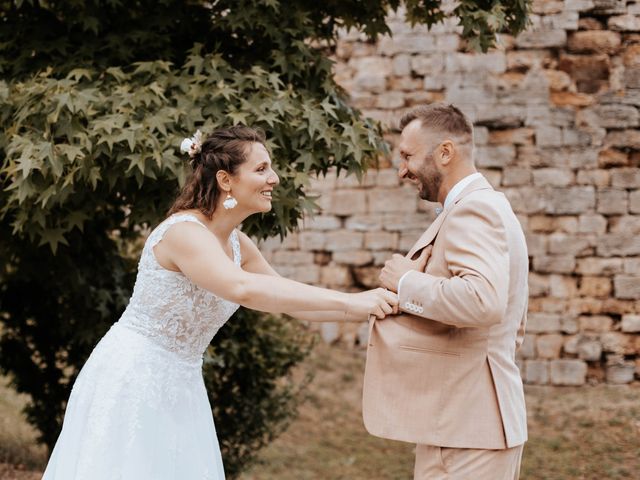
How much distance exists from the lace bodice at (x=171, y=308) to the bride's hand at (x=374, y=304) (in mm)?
577

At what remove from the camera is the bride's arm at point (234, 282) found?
316 centimetres

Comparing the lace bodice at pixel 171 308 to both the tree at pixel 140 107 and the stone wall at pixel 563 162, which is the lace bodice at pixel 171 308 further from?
the stone wall at pixel 563 162

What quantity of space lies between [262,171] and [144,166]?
1051 mm

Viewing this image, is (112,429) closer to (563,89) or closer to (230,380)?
(230,380)

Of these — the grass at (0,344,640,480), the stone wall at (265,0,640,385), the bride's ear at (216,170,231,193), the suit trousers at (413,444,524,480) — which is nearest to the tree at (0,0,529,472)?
the bride's ear at (216,170,231,193)

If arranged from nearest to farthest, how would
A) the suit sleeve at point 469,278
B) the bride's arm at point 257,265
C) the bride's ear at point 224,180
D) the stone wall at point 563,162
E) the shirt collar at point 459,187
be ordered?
the suit sleeve at point 469,278, the shirt collar at point 459,187, the bride's ear at point 224,180, the bride's arm at point 257,265, the stone wall at point 563,162

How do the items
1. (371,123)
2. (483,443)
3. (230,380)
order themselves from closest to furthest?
(483,443) < (371,123) < (230,380)

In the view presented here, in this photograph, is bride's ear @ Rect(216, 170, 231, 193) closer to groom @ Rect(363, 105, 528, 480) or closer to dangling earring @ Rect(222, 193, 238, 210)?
dangling earring @ Rect(222, 193, 238, 210)

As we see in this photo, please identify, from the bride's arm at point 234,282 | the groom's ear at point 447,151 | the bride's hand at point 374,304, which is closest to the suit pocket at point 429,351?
the bride's hand at point 374,304

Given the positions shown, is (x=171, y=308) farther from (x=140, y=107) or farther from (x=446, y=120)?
(x=140, y=107)

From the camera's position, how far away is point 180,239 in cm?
325

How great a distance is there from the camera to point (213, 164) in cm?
342

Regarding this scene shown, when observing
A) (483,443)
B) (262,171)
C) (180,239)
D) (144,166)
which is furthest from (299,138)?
(483,443)

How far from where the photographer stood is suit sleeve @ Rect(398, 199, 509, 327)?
107 inches
